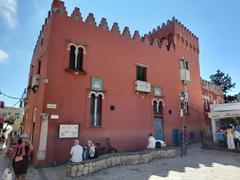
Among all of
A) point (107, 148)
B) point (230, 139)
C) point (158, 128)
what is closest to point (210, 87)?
point (230, 139)

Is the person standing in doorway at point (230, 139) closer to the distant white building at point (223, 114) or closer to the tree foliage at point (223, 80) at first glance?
the distant white building at point (223, 114)

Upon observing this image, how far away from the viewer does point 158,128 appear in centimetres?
1546

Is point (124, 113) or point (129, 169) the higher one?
point (124, 113)

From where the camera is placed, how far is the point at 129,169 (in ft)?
28.8

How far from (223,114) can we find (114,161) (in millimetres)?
11653

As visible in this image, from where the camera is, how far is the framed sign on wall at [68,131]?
10.6 meters

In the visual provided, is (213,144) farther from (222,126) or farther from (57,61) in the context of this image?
(57,61)

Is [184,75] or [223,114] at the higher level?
[184,75]

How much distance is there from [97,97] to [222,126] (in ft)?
42.6

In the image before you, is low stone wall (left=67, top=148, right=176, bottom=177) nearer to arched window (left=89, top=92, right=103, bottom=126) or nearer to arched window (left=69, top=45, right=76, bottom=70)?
arched window (left=89, top=92, right=103, bottom=126)

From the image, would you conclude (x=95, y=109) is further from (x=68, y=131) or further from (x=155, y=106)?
(x=155, y=106)

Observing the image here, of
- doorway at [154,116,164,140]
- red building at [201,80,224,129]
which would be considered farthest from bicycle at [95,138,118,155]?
red building at [201,80,224,129]

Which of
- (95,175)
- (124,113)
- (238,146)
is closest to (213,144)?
(238,146)

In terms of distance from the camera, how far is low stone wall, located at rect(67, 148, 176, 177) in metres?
7.75
